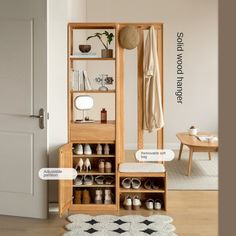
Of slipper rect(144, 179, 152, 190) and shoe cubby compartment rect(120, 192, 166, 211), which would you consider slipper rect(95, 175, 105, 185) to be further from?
slipper rect(144, 179, 152, 190)

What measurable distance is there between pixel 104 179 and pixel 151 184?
0.47m

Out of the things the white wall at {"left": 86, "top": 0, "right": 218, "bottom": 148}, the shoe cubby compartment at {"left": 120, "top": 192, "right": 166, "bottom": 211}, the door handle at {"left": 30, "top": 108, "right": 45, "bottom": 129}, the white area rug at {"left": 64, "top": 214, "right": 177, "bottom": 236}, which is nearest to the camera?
the white area rug at {"left": 64, "top": 214, "right": 177, "bottom": 236}

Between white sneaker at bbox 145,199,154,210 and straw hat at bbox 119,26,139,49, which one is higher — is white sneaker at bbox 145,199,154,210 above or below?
below

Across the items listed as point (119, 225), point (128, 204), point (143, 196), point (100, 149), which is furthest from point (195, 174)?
point (119, 225)

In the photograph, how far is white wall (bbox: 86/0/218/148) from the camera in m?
7.66

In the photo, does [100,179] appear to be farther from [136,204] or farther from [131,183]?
[136,204]

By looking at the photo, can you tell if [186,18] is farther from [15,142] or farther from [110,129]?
[15,142]

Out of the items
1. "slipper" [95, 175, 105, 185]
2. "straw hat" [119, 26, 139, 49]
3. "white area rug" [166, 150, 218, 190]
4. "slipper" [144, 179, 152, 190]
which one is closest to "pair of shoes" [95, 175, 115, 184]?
"slipper" [95, 175, 105, 185]

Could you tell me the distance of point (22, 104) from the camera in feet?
12.3

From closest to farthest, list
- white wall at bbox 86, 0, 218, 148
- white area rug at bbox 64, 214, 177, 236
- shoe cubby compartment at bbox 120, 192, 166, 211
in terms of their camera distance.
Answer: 1. white area rug at bbox 64, 214, 177, 236
2. shoe cubby compartment at bbox 120, 192, 166, 211
3. white wall at bbox 86, 0, 218, 148

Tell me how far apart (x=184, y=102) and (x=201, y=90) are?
382 millimetres

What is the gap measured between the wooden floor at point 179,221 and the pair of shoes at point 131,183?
0.81 ft

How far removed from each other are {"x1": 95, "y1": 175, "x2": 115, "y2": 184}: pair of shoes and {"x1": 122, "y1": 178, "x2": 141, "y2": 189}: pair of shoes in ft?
0.40

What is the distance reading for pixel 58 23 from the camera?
403 centimetres
